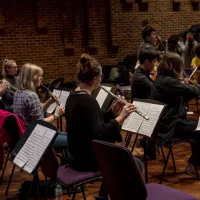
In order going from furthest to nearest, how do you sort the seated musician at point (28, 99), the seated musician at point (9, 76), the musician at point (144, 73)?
the seated musician at point (9, 76), the musician at point (144, 73), the seated musician at point (28, 99)

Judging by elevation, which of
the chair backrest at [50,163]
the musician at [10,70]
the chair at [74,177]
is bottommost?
the chair at [74,177]

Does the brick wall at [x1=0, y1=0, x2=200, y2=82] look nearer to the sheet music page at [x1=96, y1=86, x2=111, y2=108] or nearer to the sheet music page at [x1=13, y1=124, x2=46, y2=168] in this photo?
the sheet music page at [x1=96, y1=86, x2=111, y2=108]

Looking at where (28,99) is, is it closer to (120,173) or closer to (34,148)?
(34,148)

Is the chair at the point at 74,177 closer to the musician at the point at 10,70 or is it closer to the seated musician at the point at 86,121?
the seated musician at the point at 86,121

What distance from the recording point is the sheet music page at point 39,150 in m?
2.94

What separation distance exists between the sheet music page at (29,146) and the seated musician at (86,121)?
25 centimetres

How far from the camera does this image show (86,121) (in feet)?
10.2

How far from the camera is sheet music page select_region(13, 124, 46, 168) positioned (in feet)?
9.96

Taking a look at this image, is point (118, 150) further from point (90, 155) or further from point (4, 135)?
point (4, 135)

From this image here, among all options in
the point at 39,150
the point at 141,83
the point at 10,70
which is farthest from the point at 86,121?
the point at 10,70

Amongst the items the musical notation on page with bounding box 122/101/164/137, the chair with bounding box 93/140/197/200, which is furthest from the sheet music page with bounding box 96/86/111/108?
the chair with bounding box 93/140/197/200

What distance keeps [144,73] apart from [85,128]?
204 cm

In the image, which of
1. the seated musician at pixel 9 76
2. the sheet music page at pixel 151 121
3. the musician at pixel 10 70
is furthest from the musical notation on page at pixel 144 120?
the musician at pixel 10 70

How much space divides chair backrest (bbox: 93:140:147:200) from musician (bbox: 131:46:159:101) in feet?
8.01
